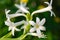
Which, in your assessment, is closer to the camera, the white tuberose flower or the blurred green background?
the white tuberose flower

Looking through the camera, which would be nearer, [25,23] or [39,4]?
[25,23]

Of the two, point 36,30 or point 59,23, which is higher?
point 59,23

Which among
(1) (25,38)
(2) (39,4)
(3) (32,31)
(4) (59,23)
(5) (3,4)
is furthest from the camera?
(4) (59,23)

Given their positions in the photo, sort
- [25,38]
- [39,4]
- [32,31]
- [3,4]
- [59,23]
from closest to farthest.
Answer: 1. [32,31]
2. [25,38]
3. [3,4]
4. [39,4]
5. [59,23]

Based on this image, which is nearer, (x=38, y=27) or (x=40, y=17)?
(x=38, y=27)

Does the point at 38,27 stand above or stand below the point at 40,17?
below

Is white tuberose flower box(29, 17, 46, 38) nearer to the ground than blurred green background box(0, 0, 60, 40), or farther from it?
nearer to the ground

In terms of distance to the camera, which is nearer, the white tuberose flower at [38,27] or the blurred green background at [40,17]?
the white tuberose flower at [38,27]

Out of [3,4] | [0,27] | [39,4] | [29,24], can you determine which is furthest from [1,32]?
[39,4]

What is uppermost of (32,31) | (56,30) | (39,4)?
(39,4)

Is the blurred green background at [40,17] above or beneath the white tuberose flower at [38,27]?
above

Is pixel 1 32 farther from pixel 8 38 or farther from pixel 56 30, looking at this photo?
pixel 56 30
